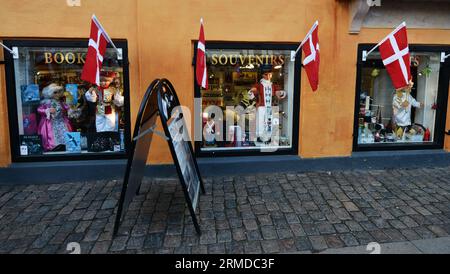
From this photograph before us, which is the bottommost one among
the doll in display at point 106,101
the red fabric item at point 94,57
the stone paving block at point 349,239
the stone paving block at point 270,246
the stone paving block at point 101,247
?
the stone paving block at point 101,247

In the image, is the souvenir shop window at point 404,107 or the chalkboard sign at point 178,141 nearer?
the chalkboard sign at point 178,141

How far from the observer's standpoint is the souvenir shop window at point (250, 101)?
5.32 metres

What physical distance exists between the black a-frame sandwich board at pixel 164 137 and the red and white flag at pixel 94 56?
2.42 ft

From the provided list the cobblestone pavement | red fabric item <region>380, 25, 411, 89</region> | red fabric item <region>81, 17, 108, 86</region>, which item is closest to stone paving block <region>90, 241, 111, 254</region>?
the cobblestone pavement

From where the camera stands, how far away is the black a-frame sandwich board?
3191 mm

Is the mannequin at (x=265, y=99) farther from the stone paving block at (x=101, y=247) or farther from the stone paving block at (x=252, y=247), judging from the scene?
the stone paving block at (x=101, y=247)

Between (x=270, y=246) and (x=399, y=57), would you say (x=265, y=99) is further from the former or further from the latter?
(x=270, y=246)

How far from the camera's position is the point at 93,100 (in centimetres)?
518

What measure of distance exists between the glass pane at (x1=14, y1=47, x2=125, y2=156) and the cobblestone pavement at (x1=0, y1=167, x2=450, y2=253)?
0.68 meters

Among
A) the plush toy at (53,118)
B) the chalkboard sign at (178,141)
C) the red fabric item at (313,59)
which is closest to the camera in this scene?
the chalkboard sign at (178,141)

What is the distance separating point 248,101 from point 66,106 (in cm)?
292

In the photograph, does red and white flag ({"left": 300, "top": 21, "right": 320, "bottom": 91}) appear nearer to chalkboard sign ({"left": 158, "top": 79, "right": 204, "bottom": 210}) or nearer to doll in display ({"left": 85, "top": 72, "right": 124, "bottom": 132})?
chalkboard sign ({"left": 158, "top": 79, "right": 204, "bottom": 210})

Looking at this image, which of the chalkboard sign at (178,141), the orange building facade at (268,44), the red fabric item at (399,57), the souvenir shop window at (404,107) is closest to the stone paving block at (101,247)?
the chalkboard sign at (178,141)

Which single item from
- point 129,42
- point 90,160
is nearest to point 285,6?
point 129,42
